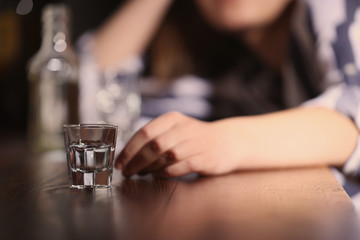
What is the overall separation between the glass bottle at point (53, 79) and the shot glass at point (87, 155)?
0.51 m

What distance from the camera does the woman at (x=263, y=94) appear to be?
583 millimetres

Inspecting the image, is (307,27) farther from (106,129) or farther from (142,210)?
(142,210)

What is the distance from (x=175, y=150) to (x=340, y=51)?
463 millimetres

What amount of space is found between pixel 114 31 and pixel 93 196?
1.20m

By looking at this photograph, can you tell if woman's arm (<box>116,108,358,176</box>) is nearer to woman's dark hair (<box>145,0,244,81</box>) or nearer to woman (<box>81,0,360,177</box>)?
woman (<box>81,0,360,177</box>)

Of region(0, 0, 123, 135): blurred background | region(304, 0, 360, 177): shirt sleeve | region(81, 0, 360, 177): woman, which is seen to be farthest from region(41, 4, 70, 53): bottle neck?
region(0, 0, 123, 135): blurred background

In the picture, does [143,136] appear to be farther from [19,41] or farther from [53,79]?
[19,41]

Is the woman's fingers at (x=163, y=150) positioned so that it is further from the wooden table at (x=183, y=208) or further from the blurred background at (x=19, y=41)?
the blurred background at (x=19, y=41)

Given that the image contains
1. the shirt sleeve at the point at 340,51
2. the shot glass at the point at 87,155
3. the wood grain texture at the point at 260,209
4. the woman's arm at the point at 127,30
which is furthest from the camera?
the woman's arm at the point at 127,30

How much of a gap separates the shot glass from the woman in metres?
0.05

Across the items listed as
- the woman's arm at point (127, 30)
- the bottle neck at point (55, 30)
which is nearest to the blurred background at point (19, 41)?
the woman's arm at point (127, 30)

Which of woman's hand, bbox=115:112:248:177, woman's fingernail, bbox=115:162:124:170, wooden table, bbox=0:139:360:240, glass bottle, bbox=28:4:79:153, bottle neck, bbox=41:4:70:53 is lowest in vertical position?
wooden table, bbox=0:139:360:240

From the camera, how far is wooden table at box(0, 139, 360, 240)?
316mm

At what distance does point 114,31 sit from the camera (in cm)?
159
